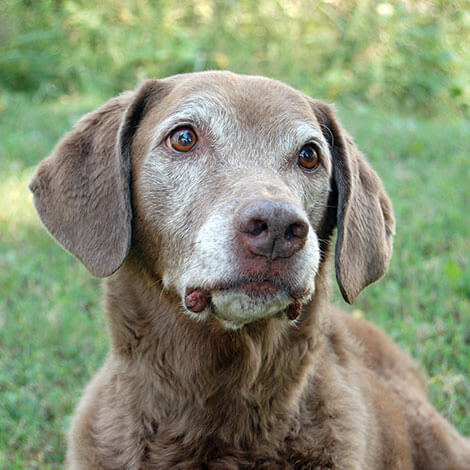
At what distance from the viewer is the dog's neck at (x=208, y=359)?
3.13 metres

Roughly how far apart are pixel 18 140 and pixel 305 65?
519cm

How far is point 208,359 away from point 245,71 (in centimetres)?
850

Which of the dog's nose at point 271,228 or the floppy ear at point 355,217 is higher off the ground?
the dog's nose at point 271,228

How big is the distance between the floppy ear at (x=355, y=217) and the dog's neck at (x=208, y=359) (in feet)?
1.35

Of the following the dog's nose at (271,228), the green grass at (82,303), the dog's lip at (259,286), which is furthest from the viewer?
the green grass at (82,303)

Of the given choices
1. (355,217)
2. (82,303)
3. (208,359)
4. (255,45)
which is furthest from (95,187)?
(255,45)

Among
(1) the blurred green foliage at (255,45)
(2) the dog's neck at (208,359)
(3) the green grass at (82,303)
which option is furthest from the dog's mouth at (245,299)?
(1) the blurred green foliage at (255,45)

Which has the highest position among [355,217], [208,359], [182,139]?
[182,139]

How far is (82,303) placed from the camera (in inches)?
211

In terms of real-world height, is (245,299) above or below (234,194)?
below

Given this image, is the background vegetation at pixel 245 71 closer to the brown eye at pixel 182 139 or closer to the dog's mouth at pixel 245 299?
the dog's mouth at pixel 245 299

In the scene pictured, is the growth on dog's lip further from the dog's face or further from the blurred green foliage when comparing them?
the blurred green foliage

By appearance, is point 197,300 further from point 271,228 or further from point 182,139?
point 182,139

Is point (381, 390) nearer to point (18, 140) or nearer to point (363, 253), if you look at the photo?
point (363, 253)
